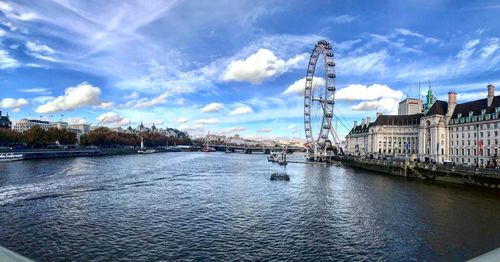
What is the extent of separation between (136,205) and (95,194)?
1002 centimetres

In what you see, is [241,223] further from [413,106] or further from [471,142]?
[413,106]

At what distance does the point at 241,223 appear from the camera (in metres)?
31.2

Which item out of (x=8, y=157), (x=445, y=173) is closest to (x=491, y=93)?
(x=445, y=173)

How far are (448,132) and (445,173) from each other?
49.2 metres

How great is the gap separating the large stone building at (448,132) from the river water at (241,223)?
133 feet

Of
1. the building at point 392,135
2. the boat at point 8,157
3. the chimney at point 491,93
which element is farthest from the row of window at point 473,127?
the boat at point 8,157

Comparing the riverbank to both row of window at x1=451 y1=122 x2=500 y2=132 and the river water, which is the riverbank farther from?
row of window at x1=451 y1=122 x2=500 y2=132

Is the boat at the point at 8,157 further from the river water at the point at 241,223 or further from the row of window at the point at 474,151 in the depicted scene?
the row of window at the point at 474,151

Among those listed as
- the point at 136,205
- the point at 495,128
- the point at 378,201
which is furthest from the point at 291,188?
the point at 495,128

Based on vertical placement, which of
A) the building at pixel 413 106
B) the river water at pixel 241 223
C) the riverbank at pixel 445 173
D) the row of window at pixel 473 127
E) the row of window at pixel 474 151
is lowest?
the river water at pixel 241 223

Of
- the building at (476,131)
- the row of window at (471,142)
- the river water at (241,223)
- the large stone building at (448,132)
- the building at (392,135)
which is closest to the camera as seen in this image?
the river water at (241,223)

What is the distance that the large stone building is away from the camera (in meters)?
88.8

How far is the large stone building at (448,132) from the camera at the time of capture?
8875cm

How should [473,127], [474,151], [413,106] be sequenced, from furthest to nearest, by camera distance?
[413,106] < [473,127] < [474,151]
